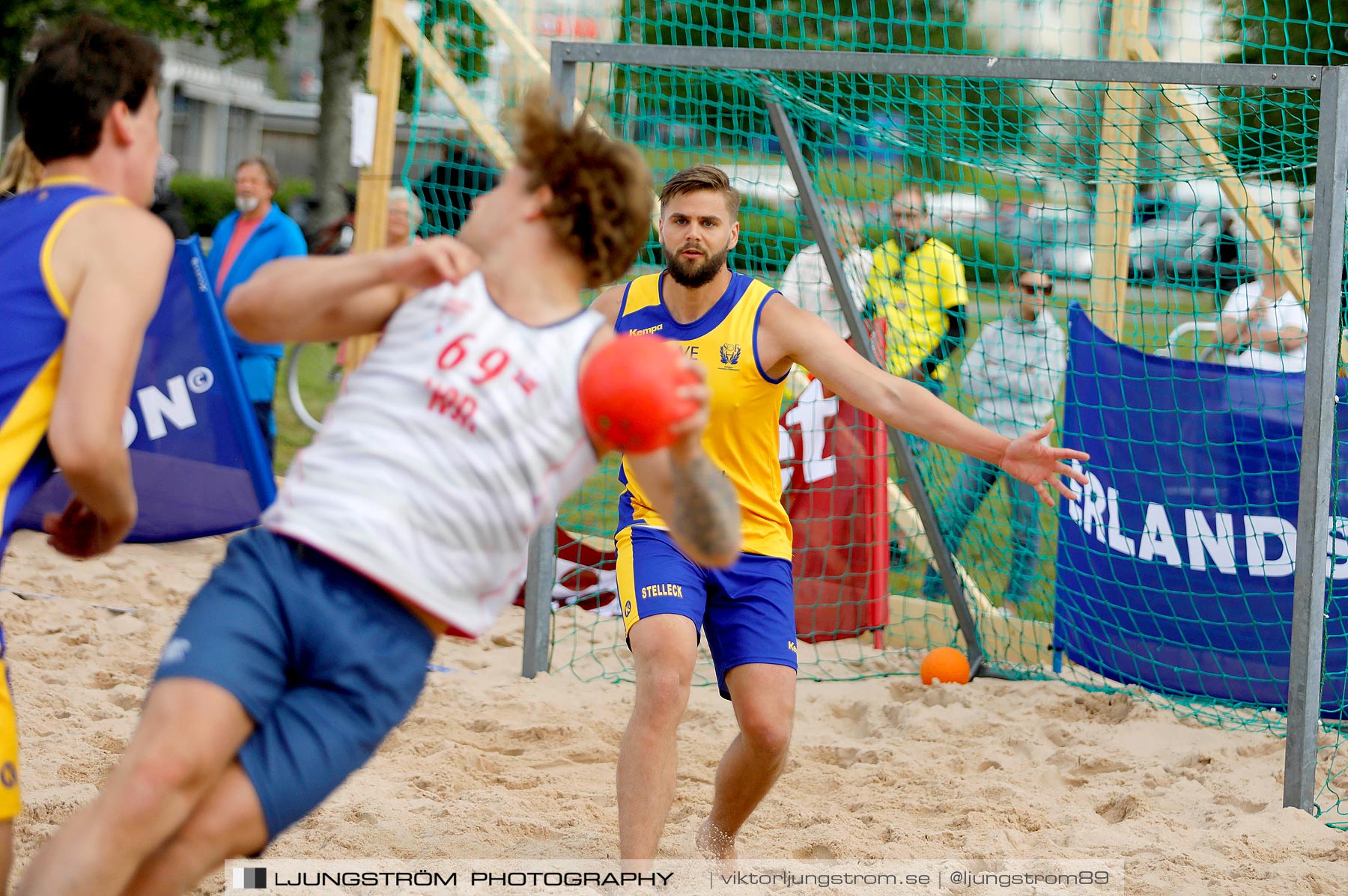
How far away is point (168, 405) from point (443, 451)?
13.8ft

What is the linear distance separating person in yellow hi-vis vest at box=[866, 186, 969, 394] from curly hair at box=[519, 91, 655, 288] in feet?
12.5

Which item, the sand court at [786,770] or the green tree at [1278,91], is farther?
the green tree at [1278,91]

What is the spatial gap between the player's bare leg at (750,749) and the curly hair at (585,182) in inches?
64.6

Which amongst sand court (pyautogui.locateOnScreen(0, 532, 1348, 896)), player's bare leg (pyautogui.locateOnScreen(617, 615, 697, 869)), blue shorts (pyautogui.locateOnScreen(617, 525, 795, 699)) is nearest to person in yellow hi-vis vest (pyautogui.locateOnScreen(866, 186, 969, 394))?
sand court (pyautogui.locateOnScreen(0, 532, 1348, 896))

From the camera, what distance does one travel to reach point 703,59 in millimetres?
4906

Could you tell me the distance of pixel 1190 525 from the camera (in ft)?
16.3

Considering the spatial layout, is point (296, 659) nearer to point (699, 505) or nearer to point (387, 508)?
point (387, 508)

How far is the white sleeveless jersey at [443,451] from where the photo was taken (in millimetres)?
2014

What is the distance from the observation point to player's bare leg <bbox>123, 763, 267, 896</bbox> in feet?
6.24

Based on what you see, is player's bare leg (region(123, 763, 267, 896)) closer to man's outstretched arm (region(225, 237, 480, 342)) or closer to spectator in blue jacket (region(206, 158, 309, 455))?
man's outstretched arm (region(225, 237, 480, 342))

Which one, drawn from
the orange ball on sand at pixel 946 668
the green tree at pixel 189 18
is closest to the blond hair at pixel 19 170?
the orange ball on sand at pixel 946 668

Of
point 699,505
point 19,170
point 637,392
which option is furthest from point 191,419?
point 637,392

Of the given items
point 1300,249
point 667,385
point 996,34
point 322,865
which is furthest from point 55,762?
point 996,34

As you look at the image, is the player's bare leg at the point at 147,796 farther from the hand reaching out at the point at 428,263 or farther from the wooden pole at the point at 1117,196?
the wooden pole at the point at 1117,196
